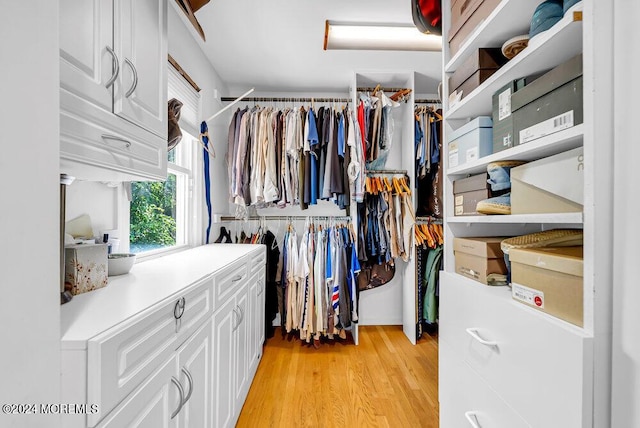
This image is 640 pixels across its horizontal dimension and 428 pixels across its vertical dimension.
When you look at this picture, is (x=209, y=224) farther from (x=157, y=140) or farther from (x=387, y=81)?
(x=387, y=81)

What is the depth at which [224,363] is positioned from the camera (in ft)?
4.09

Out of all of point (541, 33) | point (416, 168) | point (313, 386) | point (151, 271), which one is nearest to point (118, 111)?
point (151, 271)

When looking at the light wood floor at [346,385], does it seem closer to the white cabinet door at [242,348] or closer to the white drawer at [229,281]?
the white cabinet door at [242,348]

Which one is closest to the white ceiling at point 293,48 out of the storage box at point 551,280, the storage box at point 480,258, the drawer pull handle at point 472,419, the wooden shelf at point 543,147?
the wooden shelf at point 543,147

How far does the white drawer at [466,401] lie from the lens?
0.79m

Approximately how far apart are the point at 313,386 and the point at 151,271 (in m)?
1.30

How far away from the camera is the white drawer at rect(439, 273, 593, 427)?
1.90 feet

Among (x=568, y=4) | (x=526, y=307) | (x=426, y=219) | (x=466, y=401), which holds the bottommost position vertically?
(x=466, y=401)

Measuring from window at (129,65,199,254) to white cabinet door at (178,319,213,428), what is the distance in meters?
0.77

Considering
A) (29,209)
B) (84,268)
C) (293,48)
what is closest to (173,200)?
(84,268)

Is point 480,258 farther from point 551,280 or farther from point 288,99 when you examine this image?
point 288,99

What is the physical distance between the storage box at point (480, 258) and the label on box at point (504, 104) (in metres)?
0.44

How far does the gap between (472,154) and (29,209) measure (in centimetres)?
123

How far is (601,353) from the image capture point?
22.6 inches
